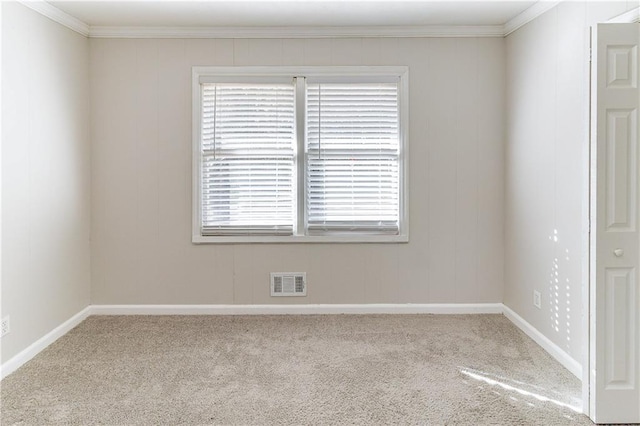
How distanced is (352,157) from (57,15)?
2701 mm

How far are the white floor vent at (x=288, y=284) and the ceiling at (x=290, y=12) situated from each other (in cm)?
227

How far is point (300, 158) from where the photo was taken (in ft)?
14.6

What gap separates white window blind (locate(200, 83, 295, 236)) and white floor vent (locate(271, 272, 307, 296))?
0.41 m

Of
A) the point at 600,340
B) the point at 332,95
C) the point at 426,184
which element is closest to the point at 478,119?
the point at 426,184

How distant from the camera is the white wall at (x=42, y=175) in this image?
329 cm

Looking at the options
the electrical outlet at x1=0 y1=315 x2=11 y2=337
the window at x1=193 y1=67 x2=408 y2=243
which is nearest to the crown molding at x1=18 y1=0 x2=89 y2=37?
the window at x1=193 y1=67 x2=408 y2=243

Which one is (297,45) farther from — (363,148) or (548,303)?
(548,303)

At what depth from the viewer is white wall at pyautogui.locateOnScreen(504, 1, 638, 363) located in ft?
10.5

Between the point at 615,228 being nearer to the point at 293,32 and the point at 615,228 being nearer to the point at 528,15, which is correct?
the point at 528,15

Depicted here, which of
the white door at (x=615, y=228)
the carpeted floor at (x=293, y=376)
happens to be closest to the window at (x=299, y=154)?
the carpeted floor at (x=293, y=376)

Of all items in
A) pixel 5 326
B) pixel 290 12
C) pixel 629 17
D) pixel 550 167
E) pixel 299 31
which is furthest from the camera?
pixel 299 31

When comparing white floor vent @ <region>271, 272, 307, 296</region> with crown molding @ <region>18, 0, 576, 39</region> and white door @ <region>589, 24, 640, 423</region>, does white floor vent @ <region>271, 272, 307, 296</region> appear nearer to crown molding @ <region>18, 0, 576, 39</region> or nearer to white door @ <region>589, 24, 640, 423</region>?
crown molding @ <region>18, 0, 576, 39</region>

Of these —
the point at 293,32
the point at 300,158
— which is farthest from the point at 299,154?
the point at 293,32

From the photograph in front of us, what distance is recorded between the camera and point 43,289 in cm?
370
